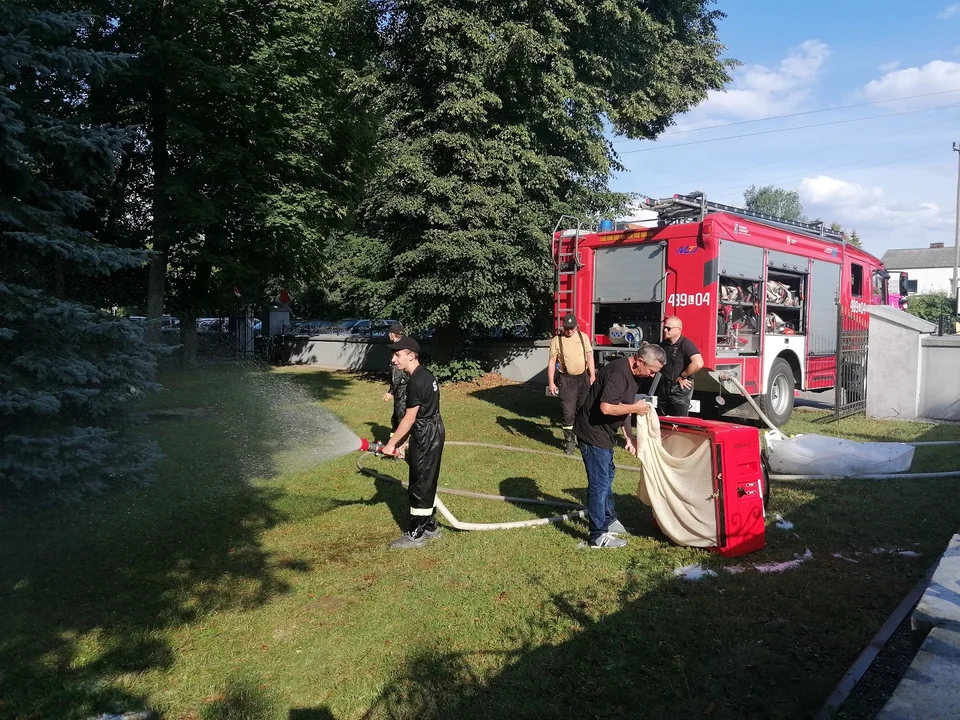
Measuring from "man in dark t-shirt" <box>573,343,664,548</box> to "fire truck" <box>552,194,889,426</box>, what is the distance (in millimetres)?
4231

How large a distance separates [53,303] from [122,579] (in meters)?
2.15

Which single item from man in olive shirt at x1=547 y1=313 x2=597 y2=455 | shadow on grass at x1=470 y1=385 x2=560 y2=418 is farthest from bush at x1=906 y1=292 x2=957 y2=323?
man in olive shirt at x1=547 y1=313 x2=597 y2=455

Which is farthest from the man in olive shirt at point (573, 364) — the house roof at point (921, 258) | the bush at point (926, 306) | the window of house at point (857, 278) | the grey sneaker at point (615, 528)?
the house roof at point (921, 258)

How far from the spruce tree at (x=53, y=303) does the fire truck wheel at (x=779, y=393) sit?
8.57 m

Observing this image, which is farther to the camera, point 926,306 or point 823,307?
point 926,306

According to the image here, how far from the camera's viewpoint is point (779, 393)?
11.2 m

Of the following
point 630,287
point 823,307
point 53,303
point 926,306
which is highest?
→ point 926,306

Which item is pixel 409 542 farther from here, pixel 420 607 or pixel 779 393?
pixel 779 393

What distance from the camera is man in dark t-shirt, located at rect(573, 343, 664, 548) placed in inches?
212

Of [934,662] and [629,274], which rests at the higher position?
[629,274]

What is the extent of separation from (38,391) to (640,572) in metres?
4.62

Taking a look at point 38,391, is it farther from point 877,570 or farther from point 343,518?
point 877,570

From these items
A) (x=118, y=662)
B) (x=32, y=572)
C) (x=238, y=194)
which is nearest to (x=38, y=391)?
(x=32, y=572)

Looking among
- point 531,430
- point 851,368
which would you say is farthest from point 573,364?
point 851,368
